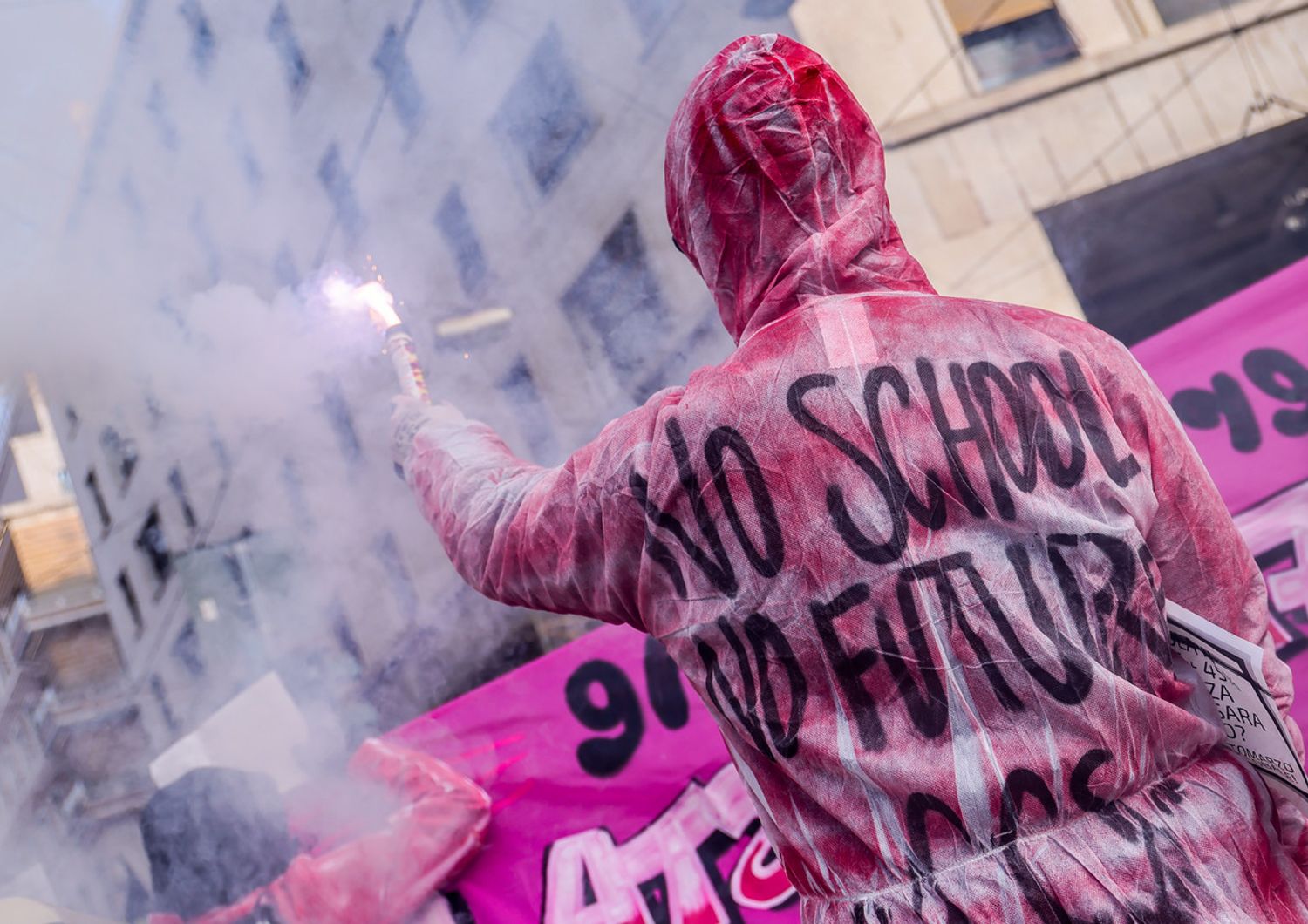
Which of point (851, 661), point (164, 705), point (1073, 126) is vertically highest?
point (1073, 126)

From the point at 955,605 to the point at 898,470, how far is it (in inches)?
5.9

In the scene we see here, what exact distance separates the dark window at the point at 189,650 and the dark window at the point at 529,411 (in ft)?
5.97

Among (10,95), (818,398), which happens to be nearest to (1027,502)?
A: (818,398)

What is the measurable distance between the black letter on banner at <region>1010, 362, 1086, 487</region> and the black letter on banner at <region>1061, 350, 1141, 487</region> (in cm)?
2

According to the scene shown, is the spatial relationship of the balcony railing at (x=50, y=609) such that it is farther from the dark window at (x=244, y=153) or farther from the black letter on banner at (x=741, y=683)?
the black letter on banner at (x=741, y=683)

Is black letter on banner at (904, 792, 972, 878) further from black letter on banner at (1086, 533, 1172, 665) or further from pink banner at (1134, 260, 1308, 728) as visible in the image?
pink banner at (1134, 260, 1308, 728)

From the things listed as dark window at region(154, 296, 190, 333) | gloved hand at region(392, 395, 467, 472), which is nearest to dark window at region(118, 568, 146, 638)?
dark window at region(154, 296, 190, 333)

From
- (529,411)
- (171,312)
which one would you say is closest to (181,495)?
(171,312)

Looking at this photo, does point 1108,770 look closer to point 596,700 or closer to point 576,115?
point 596,700

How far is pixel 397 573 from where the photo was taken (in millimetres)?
3047

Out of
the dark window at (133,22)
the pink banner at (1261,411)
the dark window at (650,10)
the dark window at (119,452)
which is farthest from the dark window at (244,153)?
the pink banner at (1261,411)

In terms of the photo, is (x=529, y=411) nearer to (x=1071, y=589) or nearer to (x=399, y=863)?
(x=399, y=863)

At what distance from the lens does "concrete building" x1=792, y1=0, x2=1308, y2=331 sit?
3.08 m

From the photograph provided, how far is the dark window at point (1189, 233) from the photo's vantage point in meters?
3.01
